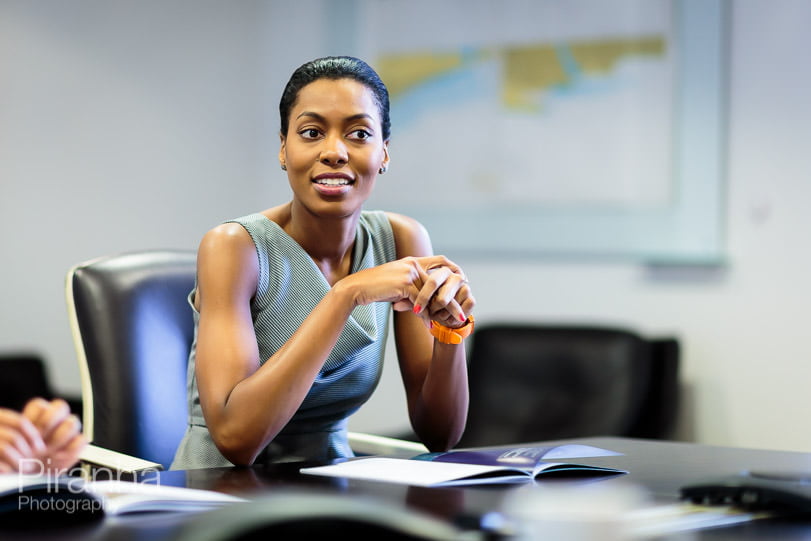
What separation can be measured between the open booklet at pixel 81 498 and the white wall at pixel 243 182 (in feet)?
7.77

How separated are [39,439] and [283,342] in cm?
69

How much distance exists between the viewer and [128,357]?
185 cm

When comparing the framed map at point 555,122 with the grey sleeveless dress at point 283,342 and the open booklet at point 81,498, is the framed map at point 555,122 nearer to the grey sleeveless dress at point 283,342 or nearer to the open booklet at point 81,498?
the grey sleeveless dress at point 283,342

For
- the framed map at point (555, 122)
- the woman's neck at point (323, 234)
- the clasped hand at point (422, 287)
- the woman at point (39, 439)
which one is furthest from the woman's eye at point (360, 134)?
the framed map at point (555, 122)

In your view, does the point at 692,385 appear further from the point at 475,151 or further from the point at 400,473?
the point at 400,473

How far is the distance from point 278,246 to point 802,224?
6.24 ft

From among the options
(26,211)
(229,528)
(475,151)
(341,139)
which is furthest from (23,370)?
(229,528)

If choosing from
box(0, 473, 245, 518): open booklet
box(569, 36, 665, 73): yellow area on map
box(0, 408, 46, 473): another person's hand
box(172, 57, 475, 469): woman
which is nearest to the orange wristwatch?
box(172, 57, 475, 469): woman

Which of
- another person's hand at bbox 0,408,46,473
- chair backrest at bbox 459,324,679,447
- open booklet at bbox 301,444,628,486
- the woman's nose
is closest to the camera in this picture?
another person's hand at bbox 0,408,46,473

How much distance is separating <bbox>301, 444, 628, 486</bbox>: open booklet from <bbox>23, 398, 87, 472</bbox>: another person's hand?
37cm

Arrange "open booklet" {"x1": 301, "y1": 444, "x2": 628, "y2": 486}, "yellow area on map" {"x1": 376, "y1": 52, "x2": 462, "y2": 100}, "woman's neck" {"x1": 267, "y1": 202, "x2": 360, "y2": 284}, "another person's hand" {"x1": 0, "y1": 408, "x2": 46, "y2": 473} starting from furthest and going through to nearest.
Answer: "yellow area on map" {"x1": 376, "y1": 52, "x2": 462, "y2": 100} → "woman's neck" {"x1": 267, "y1": 202, "x2": 360, "y2": 284} → "open booklet" {"x1": 301, "y1": 444, "x2": 628, "y2": 486} → "another person's hand" {"x1": 0, "y1": 408, "x2": 46, "y2": 473}

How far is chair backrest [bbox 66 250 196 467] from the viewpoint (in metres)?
1.84

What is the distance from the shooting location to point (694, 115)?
123 inches

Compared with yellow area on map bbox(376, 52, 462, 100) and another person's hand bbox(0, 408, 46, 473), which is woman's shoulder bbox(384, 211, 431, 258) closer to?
another person's hand bbox(0, 408, 46, 473)
